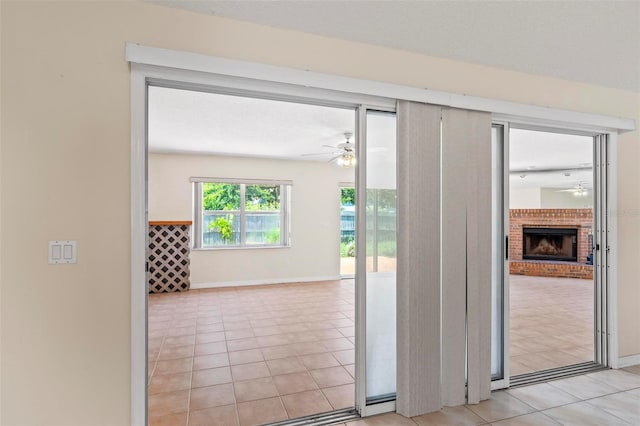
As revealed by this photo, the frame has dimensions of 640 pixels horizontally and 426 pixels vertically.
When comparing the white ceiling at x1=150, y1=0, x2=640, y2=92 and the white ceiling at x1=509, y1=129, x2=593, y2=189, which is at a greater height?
the white ceiling at x1=150, y1=0, x2=640, y2=92

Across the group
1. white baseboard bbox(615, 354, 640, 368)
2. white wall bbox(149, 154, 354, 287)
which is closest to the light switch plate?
white baseboard bbox(615, 354, 640, 368)

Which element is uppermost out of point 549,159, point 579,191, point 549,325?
point 549,159

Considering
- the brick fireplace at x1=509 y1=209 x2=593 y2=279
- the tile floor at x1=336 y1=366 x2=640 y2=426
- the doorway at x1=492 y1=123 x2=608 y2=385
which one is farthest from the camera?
the brick fireplace at x1=509 y1=209 x2=593 y2=279

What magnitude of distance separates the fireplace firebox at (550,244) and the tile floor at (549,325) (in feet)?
4.41

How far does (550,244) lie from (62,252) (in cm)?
971

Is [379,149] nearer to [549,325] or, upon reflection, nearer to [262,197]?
[549,325]

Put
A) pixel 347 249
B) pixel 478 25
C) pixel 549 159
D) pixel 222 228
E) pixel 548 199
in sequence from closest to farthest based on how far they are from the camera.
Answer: pixel 478 25 → pixel 549 159 → pixel 222 228 → pixel 347 249 → pixel 548 199

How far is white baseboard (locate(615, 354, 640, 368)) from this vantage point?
2902 millimetres

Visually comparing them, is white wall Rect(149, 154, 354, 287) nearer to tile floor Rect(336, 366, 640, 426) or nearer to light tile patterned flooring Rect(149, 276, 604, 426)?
light tile patterned flooring Rect(149, 276, 604, 426)

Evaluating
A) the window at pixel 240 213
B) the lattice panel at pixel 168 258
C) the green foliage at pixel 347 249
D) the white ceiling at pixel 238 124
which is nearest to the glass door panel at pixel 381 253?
the white ceiling at pixel 238 124

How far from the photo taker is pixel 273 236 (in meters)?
6.66

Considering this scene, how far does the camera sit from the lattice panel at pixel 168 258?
5.73 metres

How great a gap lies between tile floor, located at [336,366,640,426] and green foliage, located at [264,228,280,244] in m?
4.73

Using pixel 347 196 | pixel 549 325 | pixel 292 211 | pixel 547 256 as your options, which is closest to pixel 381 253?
pixel 549 325
